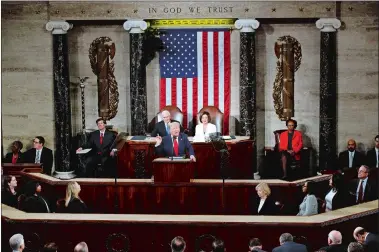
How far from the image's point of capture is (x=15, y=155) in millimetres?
14930

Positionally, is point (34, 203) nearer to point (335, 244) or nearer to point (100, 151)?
point (100, 151)

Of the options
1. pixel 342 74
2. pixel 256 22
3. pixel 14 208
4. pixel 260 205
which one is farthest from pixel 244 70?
pixel 14 208

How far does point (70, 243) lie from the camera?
11008 mm

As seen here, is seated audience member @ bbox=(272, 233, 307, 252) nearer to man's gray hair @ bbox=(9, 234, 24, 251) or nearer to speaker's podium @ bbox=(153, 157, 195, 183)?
speaker's podium @ bbox=(153, 157, 195, 183)

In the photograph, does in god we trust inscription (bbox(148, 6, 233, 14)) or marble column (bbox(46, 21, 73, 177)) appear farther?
marble column (bbox(46, 21, 73, 177))

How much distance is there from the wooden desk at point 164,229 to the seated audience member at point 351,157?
4.17 m

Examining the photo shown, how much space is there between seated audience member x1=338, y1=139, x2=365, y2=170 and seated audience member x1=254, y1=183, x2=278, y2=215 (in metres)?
4.25

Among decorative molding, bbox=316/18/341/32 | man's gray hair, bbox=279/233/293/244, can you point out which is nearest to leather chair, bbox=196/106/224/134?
decorative molding, bbox=316/18/341/32

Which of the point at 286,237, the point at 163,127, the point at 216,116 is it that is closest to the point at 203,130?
the point at 163,127

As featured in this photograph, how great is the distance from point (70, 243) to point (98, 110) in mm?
6018

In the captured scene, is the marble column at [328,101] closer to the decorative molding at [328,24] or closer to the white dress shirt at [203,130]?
the decorative molding at [328,24]

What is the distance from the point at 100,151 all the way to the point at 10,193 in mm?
2692

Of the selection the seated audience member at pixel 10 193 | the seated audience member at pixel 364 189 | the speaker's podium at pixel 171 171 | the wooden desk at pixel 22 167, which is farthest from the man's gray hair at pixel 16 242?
the seated audience member at pixel 364 189

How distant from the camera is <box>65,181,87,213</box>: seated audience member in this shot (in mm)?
11484
